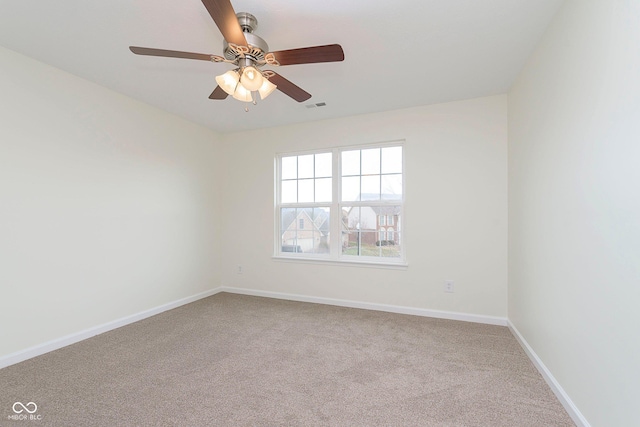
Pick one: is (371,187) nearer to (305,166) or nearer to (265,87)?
(305,166)

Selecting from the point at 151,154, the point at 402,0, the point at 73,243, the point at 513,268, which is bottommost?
the point at 513,268

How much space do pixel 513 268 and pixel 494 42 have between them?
2083mm

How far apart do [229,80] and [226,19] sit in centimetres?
42

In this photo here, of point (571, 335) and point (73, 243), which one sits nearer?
point (571, 335)

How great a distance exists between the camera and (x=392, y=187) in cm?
371

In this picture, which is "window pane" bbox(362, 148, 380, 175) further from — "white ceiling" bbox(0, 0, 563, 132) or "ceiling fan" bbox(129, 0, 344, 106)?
"ceiling fan" bbox(129, 0, 344, 106)

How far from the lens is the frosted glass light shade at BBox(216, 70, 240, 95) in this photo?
1852 mm

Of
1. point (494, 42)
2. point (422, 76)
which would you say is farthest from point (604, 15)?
point (422, 76)

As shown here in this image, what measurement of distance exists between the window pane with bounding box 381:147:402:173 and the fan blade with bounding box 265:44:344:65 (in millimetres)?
2126

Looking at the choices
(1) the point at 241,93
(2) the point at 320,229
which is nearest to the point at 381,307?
(2) the point at 320,229

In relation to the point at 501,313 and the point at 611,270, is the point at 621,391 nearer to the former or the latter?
the point at 611,270

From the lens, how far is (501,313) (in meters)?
3.18

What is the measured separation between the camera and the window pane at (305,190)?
4168 mm

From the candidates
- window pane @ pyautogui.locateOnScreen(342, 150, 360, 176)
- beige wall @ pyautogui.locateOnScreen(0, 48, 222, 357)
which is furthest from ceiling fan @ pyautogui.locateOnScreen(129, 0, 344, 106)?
window pane @ pyautogui.locateOnScreen(342, 150, 360, 176)
